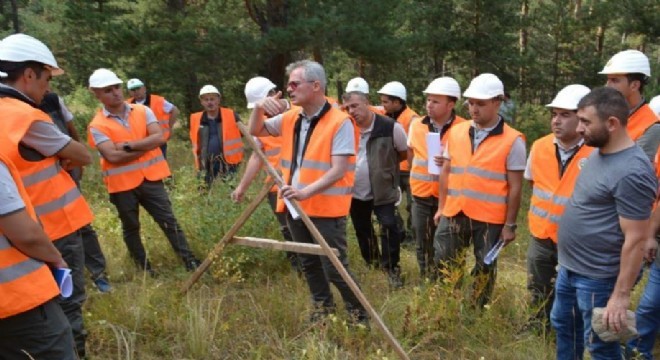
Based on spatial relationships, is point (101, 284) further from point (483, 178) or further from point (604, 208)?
point (604, 208)

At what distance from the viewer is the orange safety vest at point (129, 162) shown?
5.02m

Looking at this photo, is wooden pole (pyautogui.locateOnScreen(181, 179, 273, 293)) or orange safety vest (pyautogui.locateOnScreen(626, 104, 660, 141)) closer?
orange safety vest (pyautogui.locateOnScreen(626, 104, 660, 141))

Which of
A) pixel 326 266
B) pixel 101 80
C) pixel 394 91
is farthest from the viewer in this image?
pixel 394 91

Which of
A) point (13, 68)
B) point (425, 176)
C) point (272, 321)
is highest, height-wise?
point (13, 68)

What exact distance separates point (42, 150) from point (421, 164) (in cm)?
329

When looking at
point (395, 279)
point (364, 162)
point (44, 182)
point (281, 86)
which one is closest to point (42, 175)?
point (44, 182)

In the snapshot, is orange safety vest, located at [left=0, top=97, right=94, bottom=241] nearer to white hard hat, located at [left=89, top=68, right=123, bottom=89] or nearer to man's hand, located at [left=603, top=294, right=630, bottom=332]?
white hard hat, located at [left=89, top=68, right=123, bottom=89]

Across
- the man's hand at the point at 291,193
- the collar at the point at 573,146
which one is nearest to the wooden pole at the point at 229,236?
the man's hand at the point at 291,193

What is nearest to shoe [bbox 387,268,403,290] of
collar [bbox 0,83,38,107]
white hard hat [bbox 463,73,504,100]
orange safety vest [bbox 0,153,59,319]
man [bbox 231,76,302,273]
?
A: man [bbox 231,76,302,273]

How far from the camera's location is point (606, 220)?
2891mm

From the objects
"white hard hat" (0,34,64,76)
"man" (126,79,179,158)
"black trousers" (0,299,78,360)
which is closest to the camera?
"black trousers" (0,299,78,360)

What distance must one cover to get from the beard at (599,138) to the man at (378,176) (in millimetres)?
2463

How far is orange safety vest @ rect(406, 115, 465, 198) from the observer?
201 inches

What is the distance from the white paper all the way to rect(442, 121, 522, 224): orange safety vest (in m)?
0.43
